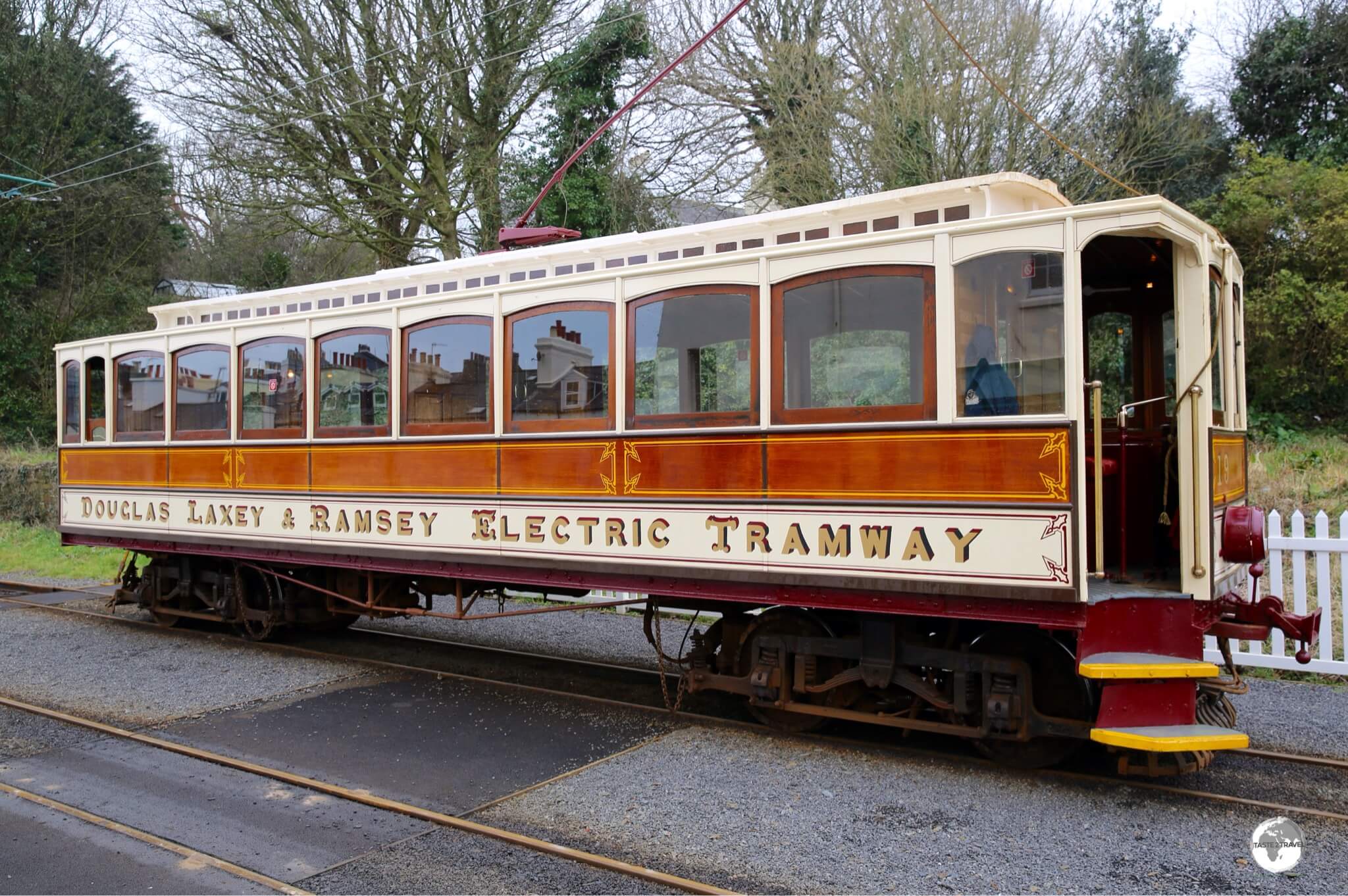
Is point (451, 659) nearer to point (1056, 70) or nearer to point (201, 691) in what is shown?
point (201, 691)

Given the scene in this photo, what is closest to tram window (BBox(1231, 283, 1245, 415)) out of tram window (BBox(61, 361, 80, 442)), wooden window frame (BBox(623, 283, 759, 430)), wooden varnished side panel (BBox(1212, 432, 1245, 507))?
wooden varnished side panel (BBox(1212, 432, 1245, 507))

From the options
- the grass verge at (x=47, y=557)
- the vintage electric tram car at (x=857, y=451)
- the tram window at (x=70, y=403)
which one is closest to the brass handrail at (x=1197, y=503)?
the vintage electric tram car at (x=857, y=451)

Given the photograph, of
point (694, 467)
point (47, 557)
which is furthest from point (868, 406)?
point (47, 557)

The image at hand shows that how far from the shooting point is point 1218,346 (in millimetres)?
5375

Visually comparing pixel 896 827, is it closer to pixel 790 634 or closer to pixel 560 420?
pixel 790 634

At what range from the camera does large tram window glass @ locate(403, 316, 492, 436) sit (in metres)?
6.91

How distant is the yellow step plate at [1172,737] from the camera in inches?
177

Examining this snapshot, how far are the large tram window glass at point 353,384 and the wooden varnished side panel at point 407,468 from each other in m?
0.17

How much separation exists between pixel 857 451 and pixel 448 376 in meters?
3.28

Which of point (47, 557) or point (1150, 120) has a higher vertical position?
point (1150, 120)

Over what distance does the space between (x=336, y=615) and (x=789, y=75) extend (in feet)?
37.2

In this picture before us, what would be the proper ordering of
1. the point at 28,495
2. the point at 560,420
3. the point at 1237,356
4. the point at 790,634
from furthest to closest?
1. the point at 28,495
2. the point at 560,420
3. the point at 1237,356
4. the point at 790,634

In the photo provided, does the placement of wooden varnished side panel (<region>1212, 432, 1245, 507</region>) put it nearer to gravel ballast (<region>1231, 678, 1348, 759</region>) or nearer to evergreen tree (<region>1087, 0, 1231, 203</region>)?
gravel ballast (<region>1231, 678, 1348, 759</region>)

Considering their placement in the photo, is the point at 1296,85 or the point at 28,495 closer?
the point at 1296,85
